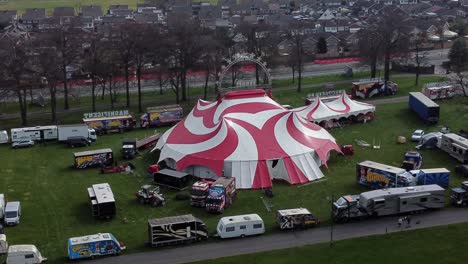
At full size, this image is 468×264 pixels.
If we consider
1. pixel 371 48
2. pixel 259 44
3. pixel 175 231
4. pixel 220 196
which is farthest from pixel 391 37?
pixel 175 231

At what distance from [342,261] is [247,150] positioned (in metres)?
11.2

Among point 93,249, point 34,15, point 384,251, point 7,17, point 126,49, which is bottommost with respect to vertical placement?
point 384,251

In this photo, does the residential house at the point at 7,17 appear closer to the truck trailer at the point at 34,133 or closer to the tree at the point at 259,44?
the tree at the point at 259,44

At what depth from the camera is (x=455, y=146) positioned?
128 ft

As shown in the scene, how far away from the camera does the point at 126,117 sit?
49.3 m

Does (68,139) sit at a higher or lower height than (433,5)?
lower

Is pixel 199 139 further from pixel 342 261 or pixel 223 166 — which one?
pixel 342 261

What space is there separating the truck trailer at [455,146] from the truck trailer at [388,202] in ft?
25.0

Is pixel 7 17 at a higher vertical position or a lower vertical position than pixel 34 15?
lower

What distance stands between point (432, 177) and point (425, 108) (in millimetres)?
14932

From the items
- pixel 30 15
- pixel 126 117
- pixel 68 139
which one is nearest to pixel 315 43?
pixel 126 117

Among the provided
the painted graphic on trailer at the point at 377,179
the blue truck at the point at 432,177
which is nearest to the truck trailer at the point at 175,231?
the painted graphic on trailer at the point at 377,179

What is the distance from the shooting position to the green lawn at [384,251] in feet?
88.1

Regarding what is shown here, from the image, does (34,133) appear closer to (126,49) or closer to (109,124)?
(109,124)
